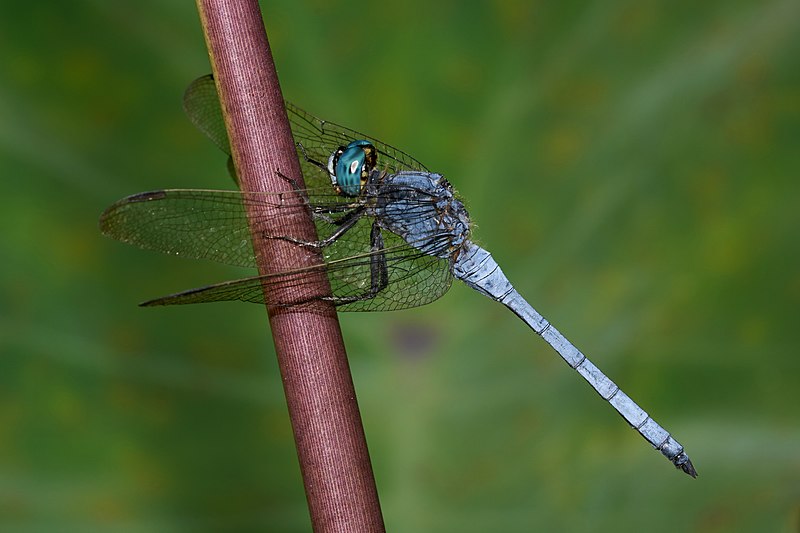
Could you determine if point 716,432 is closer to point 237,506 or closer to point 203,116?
point 237,506

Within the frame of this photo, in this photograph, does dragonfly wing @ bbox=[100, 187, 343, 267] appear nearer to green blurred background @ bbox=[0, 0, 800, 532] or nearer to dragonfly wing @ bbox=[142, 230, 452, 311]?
dragonfly wing @ bbox=[142, 230, 452, 311]

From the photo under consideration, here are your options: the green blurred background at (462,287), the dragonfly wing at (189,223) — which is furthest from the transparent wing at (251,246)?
the green blurred background at (462,287)

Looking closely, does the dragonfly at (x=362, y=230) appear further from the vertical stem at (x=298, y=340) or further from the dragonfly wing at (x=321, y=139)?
the vertical stem at (x=298, y=340)

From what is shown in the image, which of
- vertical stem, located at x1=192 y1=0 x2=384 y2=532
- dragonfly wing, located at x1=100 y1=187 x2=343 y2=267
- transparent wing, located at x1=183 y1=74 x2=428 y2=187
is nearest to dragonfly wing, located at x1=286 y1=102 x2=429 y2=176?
transparent wing, located at x1=183 y1=74 x2=428 y2=187

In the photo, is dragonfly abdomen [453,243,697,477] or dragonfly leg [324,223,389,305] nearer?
dragonfly leg [324,223,389,305]

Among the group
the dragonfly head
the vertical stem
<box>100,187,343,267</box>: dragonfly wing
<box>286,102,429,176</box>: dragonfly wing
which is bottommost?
the vertical stem

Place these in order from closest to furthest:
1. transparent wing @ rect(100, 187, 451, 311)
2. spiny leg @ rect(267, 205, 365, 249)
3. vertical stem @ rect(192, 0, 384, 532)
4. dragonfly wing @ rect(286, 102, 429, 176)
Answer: vertical stem @ rect(192, 0, 384, 532) → transparent wing @ rect(100, 187, 451, 311) → spiny leg @ rect(267, 205, 365, 249) → dragonfly wing @ rect(286, 102, 429, 176)
